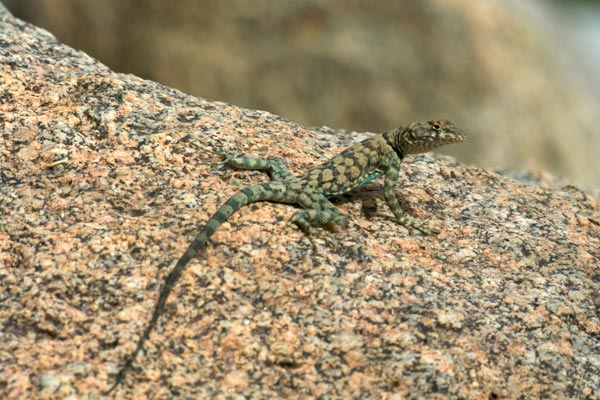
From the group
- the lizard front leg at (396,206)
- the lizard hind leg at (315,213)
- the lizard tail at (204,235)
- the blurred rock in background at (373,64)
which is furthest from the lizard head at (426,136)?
the blurred rock in background at (373,64)

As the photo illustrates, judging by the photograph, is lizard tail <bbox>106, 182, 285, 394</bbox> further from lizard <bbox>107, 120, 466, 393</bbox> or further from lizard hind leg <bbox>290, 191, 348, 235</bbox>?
lizard hind leg <bbox>290, 191, 348, 235</bbox>

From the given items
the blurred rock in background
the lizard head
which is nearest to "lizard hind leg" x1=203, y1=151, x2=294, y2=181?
the lizard head

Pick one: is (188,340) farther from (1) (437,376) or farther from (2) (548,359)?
(2) (548,359)

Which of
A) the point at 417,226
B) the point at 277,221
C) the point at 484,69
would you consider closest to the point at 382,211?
the point at 417,226

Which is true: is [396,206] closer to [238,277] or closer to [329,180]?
[329,180]

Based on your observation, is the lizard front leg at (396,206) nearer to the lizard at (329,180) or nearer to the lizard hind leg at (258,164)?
the lizard at (329,180)

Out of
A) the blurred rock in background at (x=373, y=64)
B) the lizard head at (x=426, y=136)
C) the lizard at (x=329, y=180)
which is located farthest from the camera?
the blurred rock in background at (x=373, y=64)

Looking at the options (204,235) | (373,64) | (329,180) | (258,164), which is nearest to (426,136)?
(329,180)
